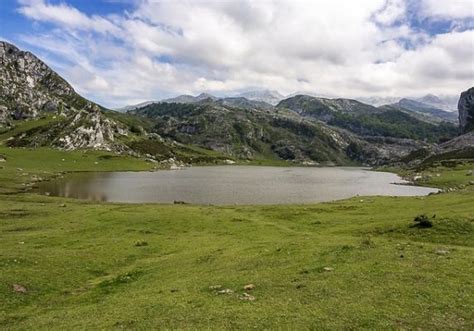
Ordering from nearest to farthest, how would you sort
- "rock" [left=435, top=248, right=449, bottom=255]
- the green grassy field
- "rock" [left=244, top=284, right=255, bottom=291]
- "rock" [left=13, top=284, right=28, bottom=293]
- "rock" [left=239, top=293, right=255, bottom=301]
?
the green grassy field → "rock" [left=239, top=293, right=255, bottom=301] → "rock" [left=244, top=284, right=255, bottom=291] → "rock" [left=13, top=284, right=28, bottom=293] → "rock" [left=435, top=248, right=449, bottom=255]

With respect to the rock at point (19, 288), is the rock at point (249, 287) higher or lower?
higher

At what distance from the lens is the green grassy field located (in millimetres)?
22406

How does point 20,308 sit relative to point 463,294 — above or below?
below

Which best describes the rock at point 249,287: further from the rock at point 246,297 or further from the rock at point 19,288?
the rock at point 19,288

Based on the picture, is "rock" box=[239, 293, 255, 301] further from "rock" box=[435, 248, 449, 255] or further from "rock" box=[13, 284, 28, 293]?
"rock" box=[435, 248, 449, 255]

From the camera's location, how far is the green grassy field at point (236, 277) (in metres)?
22.4

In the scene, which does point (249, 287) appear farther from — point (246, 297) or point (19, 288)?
point (19, 288)

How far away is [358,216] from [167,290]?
4649 centimetres

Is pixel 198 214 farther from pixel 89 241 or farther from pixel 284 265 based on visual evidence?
pixel 284 265

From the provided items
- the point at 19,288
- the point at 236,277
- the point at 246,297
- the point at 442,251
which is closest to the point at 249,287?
the point at 246,297

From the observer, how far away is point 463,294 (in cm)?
2433

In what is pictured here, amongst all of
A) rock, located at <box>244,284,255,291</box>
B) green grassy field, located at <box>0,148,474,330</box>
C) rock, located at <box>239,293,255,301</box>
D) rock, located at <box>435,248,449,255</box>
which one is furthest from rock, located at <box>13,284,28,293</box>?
rock, located at <box>435,248,449,255</box>

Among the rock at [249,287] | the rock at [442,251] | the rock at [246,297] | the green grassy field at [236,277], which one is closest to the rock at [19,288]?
the green grassy field at [236,277]

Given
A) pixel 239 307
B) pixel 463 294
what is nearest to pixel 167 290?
pixel 239 307
